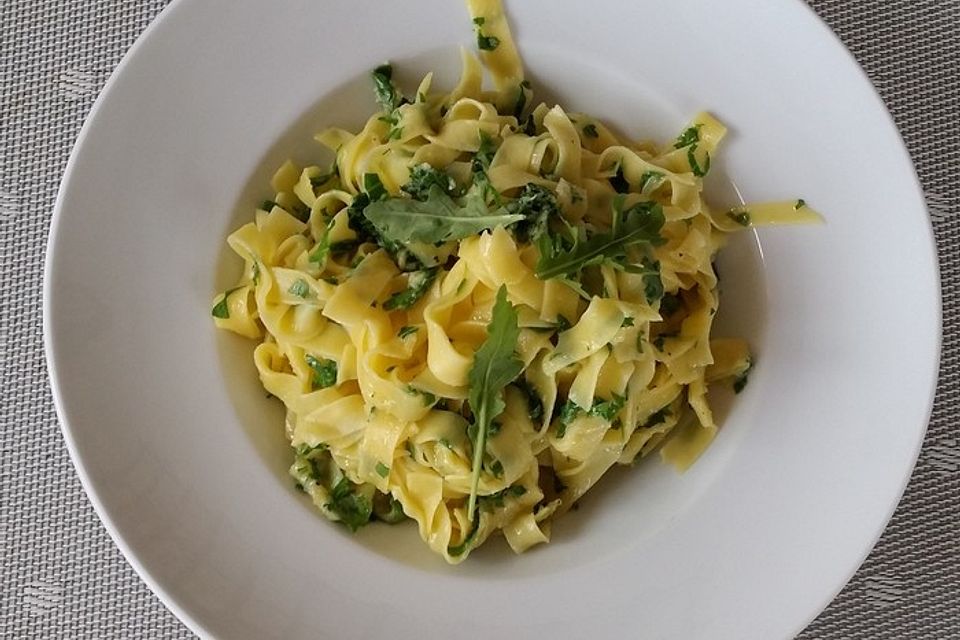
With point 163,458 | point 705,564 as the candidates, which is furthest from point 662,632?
point 163,458

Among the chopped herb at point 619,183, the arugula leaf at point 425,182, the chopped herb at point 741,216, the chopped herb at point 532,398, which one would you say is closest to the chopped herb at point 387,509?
the chopped herb at point 532,398

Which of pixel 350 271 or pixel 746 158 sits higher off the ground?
pixel 746 158

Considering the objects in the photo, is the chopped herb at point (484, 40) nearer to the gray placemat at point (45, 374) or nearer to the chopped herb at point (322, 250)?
the chopped herb at point (322, 250)

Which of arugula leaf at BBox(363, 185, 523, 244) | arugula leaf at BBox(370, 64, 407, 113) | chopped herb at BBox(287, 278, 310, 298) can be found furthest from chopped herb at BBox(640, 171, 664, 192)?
chopped herb at BBox(287, 278, 310, 298)

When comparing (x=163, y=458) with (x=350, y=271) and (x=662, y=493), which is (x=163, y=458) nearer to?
(x=350, y=271)

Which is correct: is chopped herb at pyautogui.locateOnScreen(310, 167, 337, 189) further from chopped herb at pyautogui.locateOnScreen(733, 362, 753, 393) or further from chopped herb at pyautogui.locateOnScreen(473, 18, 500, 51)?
chopped herb at pyautogui.locateOnScreen(733, 362, 753, 393)

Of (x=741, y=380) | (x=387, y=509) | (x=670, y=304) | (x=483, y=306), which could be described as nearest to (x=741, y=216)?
(x=670, y=304)

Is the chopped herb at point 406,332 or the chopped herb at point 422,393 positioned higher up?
the chopped herb at point 406,332

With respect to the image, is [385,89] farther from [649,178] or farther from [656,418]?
[656,418]
